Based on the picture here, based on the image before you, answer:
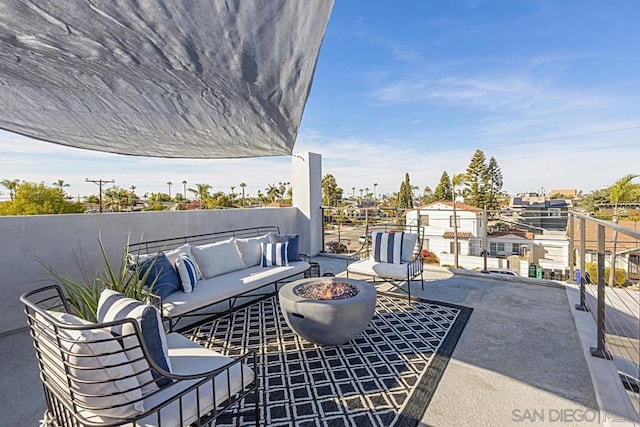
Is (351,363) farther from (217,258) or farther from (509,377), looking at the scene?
(217,258)

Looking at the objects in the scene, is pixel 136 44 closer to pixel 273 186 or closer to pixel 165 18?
pixel 165 18

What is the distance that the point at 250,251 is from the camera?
3982 mm

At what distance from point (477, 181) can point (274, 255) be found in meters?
21.3

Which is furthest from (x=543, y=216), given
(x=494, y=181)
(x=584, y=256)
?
(x=494, y=181)

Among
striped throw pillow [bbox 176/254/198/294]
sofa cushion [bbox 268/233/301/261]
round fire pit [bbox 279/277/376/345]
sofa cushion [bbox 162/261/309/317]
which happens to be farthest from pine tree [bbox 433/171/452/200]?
striped throw pillow [bbox 176/254/198/294]

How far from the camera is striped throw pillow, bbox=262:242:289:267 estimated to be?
12.9ft

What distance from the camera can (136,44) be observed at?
55.6 inches

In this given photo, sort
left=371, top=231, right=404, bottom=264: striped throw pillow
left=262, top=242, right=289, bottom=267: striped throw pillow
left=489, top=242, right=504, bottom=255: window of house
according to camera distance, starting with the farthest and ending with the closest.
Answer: left=489, top=242, right=504, bottom=255: window of house < left=371, top=231, right=404, bottom=264: striped throw pillow < left=262, top=242, right=289, bottom=267: striped throw pillow

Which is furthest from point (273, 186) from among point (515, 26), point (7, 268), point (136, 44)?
point (136, 44)

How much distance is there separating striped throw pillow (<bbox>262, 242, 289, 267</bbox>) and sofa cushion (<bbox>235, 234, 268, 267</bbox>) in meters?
0.11

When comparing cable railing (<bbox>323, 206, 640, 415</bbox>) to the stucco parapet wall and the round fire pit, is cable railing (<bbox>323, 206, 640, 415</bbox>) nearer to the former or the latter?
the stucco parapet wall

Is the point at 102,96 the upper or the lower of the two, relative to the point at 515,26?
lower

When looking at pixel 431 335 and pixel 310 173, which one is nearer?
pixel 431 335

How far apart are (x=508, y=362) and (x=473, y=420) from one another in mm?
824
